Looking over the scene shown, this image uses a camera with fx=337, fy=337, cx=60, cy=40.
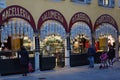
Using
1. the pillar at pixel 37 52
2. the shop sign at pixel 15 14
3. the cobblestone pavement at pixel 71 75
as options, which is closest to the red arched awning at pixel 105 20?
the cobblestone pavement at pixel 71 75

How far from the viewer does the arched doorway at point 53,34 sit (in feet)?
70.9

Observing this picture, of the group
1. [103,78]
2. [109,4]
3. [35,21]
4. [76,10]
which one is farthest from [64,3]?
[103,78]

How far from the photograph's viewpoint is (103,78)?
17.9 m

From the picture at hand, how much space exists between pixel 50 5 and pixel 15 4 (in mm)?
2892

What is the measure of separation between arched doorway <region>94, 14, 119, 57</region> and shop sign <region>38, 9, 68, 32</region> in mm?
3459

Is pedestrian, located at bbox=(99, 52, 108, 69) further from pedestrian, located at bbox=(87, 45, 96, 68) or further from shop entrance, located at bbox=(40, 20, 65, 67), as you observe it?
shop entrance, located at bbox=(40, 20, 65, 67)

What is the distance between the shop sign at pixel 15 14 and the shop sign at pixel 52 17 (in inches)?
28.5

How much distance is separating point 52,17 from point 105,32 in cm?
591

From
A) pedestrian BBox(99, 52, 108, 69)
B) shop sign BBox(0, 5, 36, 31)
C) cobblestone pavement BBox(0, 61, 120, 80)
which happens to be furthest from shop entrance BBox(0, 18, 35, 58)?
pedestrian BBox(99, 52, 108, 69)

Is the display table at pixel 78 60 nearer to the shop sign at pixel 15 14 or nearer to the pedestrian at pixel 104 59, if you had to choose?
the pedestrian at pixel 104 59

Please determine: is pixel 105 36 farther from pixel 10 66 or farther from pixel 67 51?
pixel 10 66

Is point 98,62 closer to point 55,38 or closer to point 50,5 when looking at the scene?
point 55,38

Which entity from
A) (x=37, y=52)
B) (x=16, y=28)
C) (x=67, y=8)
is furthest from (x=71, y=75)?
(x=67, y=8)

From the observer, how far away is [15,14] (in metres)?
19.9
